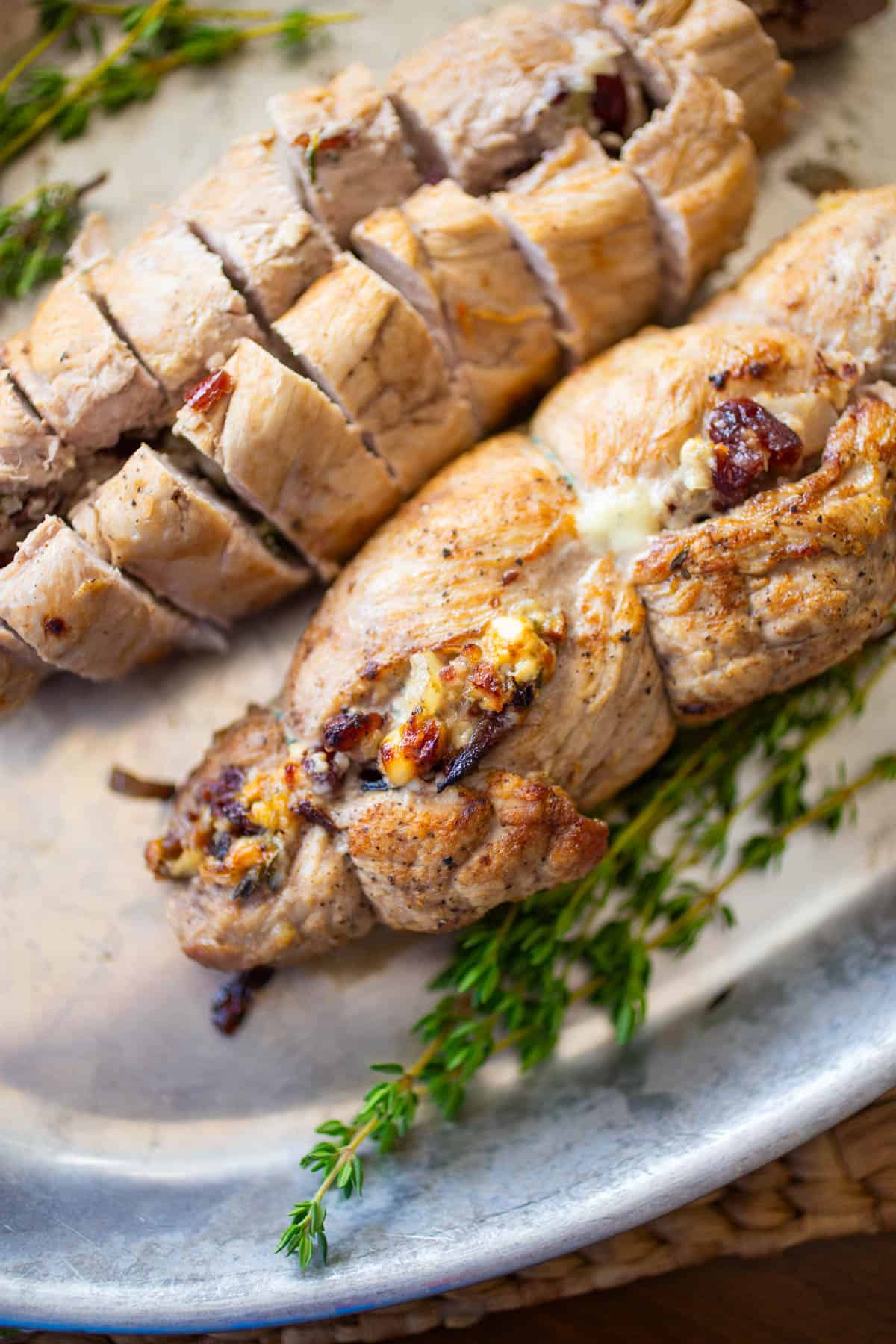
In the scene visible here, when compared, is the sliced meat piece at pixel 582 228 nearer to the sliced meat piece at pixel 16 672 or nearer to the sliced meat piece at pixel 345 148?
the sliced meat piece at pixel 345 148

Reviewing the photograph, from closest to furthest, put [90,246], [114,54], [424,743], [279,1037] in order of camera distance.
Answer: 1. [424,743]
2. [90,246]
3. [279,1037]
4. [114,54]

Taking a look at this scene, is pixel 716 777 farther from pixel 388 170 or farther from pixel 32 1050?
pixel 32 1050

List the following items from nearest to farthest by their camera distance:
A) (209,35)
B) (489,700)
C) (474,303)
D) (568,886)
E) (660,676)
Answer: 1. (489,700)
2. (660,676)
3. (474,303)
4. (568,886)
5. (209,35)

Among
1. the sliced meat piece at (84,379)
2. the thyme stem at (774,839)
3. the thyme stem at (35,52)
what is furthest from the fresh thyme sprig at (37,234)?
the thyme stem at (774,839)

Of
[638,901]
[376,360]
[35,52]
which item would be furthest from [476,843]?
[35,52]

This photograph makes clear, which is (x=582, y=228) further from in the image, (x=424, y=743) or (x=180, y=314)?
(x=424, y=743)

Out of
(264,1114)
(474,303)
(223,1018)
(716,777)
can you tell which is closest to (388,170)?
(474,303)
